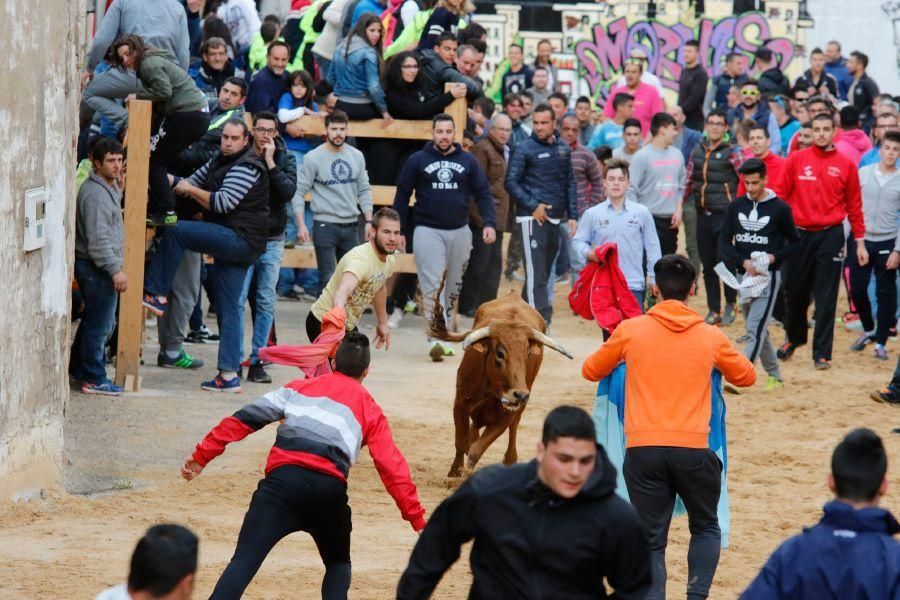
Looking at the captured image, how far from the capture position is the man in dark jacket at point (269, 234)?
12.9m

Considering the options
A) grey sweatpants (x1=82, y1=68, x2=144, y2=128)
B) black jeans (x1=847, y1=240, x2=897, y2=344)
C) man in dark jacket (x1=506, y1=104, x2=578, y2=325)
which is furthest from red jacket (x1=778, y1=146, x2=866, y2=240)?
grey sweatpants (x1=82, y1=68, x2=144, y2=128)

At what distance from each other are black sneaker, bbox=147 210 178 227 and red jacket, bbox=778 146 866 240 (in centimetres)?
643

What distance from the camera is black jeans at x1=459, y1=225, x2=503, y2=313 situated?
57.3 feet

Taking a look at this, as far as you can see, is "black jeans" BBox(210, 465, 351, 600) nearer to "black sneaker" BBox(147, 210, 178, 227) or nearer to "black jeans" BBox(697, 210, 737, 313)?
"black sneaker" BBox(147, 210, 178, 227)

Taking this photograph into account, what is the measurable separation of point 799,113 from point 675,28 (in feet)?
34.6

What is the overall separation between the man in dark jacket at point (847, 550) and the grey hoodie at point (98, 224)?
26.0ft

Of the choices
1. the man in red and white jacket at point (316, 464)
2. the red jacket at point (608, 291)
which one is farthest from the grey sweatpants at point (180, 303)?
the man in red and white jacket at point (316, 464)

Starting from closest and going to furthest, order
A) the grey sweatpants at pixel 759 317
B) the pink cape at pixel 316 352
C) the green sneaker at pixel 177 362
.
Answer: the pink cape at pixel 316 352 → the grey sweatpants at pixel 759 317 → the green sneaker at pixel 177 362

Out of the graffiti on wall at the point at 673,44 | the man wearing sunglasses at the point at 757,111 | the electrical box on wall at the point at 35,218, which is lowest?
the electrical box on wall at the point at 35,218

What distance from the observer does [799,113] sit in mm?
22547

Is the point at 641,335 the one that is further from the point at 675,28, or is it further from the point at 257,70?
the point at 675,28

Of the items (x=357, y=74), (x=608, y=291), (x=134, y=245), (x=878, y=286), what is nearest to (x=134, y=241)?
(x=134, y=245)

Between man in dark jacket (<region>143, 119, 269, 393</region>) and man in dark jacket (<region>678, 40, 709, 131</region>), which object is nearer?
man in dark jacket (<region>143, 119, 269, 393</region>)

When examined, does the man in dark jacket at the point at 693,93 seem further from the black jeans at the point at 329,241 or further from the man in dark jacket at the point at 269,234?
the man in dark jacket at the point at 269,234
